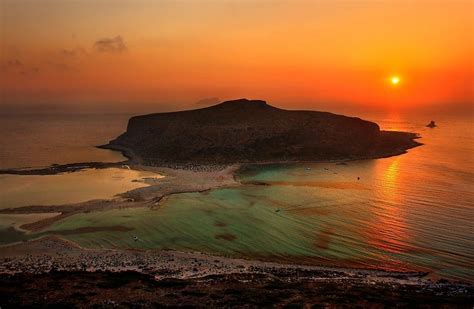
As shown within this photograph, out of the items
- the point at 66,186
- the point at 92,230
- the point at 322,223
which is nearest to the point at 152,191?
the point at 66,186

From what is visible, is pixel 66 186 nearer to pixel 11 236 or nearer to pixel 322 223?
pixel 11 236

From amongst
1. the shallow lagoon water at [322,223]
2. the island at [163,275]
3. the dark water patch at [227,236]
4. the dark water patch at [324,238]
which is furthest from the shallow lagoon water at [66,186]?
the dark water patch at [324,238]

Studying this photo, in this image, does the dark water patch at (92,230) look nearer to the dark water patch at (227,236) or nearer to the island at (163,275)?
the island at (163,275)

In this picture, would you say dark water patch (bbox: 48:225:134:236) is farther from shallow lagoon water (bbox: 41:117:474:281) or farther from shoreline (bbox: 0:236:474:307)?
shoreline (bbox: 0:236:474:307)

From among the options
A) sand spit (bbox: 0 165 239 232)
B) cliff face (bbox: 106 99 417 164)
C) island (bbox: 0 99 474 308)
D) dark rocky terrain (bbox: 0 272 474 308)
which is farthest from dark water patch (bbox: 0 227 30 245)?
cliff face (bbox: 106 99 417 164)

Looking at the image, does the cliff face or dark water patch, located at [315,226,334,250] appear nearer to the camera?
dark water patch, located at [315,226,334,250]

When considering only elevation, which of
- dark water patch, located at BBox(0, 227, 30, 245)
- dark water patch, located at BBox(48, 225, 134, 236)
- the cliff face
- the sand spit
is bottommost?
dark water patch, located at BBox(0, 227, 30, 245)
